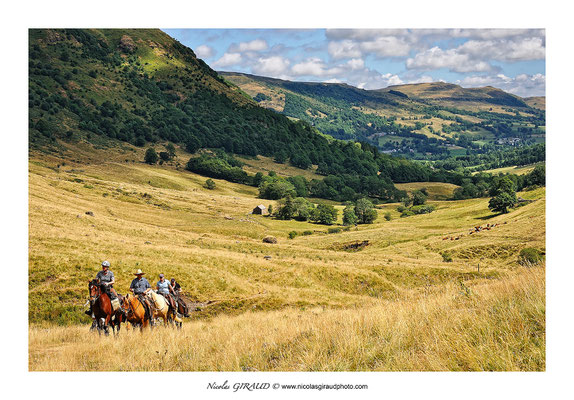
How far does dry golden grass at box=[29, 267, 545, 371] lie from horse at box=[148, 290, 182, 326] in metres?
4.18

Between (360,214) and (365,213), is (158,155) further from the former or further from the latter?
(365,213)

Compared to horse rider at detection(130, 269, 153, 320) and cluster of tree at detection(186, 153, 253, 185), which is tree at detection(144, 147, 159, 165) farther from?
horse rider at detection(130, 269, 153, 320)

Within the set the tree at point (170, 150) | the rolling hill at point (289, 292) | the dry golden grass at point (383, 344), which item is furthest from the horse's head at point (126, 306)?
the tree at point (170, 150)

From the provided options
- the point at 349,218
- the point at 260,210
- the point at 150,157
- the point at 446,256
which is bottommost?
the point at 446,256

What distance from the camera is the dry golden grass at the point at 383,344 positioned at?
7125mm

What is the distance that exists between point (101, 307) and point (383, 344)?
32.1 ft

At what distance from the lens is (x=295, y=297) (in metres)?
28.5

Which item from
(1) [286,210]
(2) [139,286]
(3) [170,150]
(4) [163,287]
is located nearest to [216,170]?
(3) [170,150]

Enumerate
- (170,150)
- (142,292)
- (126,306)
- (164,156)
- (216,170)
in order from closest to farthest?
(126,306) → (142,292) → (164,156) → (216,170) → (170,150)

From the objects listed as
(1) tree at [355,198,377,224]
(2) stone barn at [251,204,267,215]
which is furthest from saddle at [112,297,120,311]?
(1) tree at [355,198,377,224]

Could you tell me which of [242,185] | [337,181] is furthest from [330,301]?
[337,181]

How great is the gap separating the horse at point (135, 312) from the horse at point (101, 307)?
261 mm
